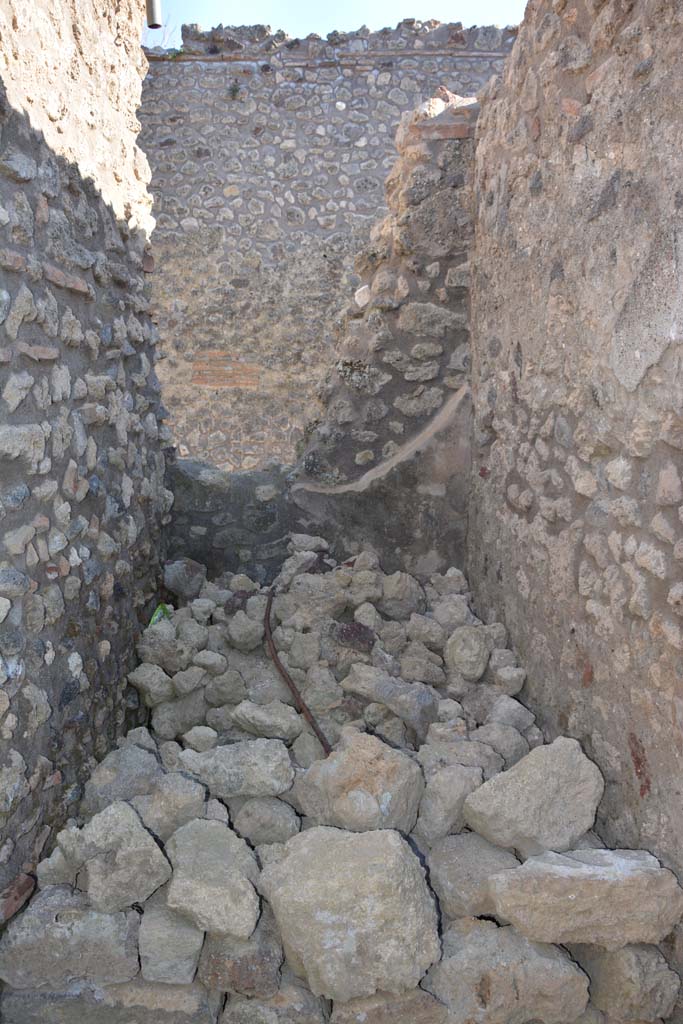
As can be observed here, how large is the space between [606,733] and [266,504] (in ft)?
6.72

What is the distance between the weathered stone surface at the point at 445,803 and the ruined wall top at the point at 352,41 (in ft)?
22.4

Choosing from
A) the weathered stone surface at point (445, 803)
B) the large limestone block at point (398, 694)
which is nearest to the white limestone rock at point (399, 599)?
the large limestone block at point (398, 694)

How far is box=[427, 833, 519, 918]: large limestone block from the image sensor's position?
6.61 ft

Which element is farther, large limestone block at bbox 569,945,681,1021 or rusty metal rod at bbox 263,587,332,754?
rusty metal rod at bbox 263,587,332,754

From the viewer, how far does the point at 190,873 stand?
78.2 inches

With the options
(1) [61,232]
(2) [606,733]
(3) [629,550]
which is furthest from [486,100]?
(2) [606,733]

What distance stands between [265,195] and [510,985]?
6.91 meters

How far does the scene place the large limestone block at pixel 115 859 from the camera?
2.02 m

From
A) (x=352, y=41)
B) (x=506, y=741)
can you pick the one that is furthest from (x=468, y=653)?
(x=352, y=41)

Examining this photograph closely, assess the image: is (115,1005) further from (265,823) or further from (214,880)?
(265,823)

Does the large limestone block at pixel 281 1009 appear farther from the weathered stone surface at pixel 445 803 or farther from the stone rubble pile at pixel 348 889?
the weathered stone surface at pixel 445 803

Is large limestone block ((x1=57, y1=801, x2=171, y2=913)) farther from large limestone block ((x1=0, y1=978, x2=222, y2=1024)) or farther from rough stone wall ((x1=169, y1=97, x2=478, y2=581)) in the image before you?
rough stone wall ((x1=169, y1=97, x2=478, y2=581))

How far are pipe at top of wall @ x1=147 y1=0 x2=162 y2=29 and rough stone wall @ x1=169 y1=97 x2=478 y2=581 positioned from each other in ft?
3.83

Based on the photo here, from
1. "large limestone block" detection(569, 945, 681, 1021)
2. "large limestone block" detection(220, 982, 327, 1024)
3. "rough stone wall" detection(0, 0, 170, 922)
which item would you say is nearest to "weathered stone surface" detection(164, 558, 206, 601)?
"rough stone wall" detection(0, 0, 170, 922)
